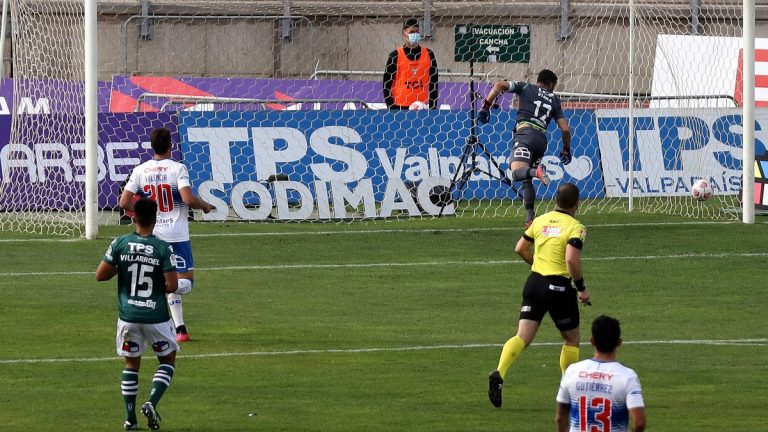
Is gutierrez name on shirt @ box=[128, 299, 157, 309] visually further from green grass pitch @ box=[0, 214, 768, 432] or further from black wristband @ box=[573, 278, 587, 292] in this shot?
black wristband @ box=[573, 278, 587, 292]

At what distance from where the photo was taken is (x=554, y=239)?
1151 centimetres

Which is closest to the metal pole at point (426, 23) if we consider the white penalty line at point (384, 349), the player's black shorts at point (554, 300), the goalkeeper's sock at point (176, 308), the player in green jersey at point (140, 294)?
the white penalty line at point (384, 349)

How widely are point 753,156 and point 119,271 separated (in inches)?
585

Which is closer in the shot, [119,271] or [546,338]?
[119,271]

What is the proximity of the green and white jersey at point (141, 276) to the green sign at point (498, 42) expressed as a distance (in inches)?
752

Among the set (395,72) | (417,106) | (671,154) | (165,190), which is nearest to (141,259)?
(165,190)

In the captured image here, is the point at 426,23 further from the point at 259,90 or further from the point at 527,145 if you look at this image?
the point at 527,145

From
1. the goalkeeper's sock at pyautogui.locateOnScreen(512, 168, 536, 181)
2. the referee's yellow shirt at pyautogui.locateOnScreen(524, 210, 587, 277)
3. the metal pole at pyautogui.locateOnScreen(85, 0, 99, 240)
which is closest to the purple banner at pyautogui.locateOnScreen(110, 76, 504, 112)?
the metal pole at pyautogui.locateOnScreen(85, 0, 99, 240)

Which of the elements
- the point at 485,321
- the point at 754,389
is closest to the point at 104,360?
the point at 485,321

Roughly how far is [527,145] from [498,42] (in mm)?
8809

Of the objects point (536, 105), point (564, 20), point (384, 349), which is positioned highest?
point (564, 20)

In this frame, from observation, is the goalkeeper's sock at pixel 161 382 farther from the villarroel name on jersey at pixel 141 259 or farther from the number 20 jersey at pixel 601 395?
the number 20 jersey at pixel 601 395

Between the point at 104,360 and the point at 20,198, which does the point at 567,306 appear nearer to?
the point at 104,360

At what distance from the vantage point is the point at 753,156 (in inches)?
923
